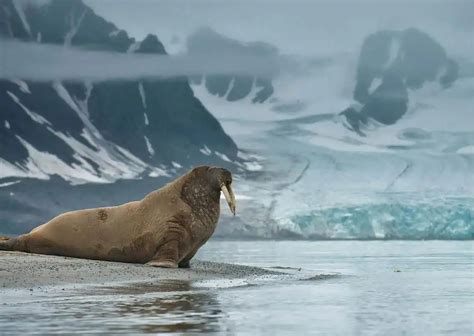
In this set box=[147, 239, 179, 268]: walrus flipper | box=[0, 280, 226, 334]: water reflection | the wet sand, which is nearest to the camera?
box=[0, 280, 226, 334]: water reflection

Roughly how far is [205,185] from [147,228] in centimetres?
157

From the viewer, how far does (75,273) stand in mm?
17594

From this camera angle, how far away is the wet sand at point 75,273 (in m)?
16.6

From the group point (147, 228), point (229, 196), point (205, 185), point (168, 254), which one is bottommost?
point (168, 254)

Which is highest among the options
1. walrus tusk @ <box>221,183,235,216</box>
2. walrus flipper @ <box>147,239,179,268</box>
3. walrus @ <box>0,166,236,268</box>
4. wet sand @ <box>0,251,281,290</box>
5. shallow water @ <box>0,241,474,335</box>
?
walrus tusk @ <box>221,183,235,216</box>

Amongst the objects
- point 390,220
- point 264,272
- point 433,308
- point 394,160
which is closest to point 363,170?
point 394,160

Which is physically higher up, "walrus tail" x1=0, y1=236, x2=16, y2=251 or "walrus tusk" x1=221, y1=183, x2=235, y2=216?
"walrus tusk" x1=221, y1=183, x2=235, y2=216

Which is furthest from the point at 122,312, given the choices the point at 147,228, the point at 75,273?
the point at 147,228

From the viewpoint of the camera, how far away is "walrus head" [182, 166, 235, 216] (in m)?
20.9

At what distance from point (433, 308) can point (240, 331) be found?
4.09 m

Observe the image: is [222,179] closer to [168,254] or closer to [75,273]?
[168,254]

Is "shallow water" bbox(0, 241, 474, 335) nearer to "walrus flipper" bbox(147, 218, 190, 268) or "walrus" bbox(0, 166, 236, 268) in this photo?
"walrus flipper" bbox(147, 218, 190, 268)

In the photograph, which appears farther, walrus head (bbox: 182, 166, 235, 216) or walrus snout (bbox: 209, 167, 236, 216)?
walrus snout (bbox: 209, 167, 236, 216)

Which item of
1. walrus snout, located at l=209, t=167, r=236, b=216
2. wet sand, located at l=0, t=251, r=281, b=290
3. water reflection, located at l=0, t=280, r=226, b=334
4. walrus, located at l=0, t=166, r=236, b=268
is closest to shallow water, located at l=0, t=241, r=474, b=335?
water reflection, located at l=0, t=280, r=226, b=334
